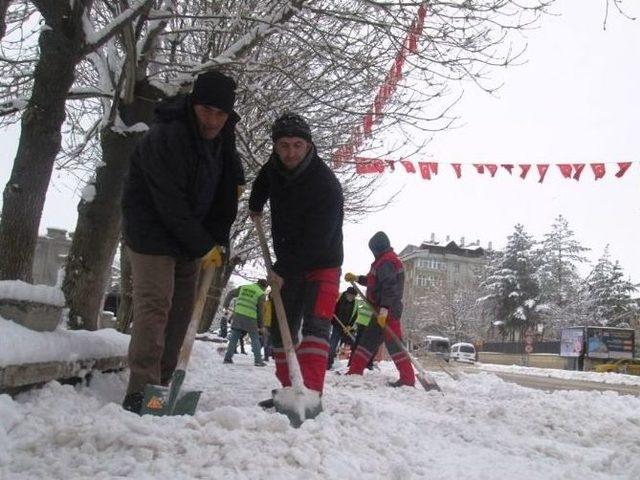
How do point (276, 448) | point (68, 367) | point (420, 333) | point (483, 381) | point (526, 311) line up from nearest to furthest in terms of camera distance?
point (276, 448)
point (68, 367)
point (483, 381)
point (526, 311)
point (420, 333)

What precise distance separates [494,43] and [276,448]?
4.80 metres

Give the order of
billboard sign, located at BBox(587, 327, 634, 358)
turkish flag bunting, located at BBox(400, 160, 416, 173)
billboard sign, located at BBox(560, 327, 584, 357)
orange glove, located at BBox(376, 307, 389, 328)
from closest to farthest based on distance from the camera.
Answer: orange glove, located at BBox(376, 307, 389, 328) → turkish flag bunting, located at BBox(400, 160, 416, 173) → billboard sign, located at BBox(587, 327, 634, 358) → billboard sign, located at BBox(560, 327, 584, 357)

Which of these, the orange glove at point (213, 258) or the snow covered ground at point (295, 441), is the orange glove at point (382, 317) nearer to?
the snow covered ground at point (295, 441)

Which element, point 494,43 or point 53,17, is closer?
point 53,17

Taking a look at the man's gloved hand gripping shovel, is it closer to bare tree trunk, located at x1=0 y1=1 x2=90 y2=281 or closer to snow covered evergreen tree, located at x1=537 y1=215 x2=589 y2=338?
bare tree trunk, located at x1=0 y1=1 x2=90 y2=281

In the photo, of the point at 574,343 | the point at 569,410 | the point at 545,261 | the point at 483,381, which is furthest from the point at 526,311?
the point at 569,410

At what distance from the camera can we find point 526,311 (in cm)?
4797

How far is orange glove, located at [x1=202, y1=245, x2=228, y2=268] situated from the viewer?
12.4 ft

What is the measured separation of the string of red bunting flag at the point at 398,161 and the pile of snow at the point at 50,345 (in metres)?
3.54

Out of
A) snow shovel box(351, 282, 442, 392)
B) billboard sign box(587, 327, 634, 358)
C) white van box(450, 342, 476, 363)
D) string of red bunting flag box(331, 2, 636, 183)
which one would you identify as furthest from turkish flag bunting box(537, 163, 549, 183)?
white van box(450, 342, 476, 363)

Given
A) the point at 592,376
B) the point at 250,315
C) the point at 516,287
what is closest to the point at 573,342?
the point at 592,376

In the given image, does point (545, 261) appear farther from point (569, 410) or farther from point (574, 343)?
point (569, 410)

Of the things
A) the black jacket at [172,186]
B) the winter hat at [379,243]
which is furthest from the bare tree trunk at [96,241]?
the winter hat at [379,243]

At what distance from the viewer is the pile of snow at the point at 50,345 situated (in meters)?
2.89
